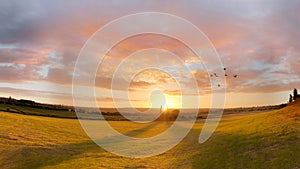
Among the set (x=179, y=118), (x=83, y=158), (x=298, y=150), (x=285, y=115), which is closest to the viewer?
(x=298, y=150)

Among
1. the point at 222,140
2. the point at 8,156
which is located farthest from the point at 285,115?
the point at 8,156

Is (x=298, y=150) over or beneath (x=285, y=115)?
beneath

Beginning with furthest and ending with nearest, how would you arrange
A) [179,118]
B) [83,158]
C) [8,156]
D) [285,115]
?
1. [179,118]
2. [285,115]
3. [8,156]
4. [83,158]

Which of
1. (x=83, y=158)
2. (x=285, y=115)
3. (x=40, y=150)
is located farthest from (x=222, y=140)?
(x=40, y=150)

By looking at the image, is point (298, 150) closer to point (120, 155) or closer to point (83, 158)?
point (120, 155)

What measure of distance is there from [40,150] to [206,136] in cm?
2802

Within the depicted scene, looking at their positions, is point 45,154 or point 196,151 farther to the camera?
point 45,154

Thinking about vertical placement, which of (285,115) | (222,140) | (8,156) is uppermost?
(285,115)

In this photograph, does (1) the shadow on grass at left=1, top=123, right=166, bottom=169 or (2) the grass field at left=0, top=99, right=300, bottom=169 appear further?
(1) the shadow on grass at left=1, top=123, right=166, bottom=169

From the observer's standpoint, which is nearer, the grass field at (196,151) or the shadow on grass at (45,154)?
the grass field at (196,151)

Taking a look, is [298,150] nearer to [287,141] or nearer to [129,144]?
[287,141]

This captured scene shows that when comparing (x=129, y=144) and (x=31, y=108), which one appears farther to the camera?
(x=31, y=108)

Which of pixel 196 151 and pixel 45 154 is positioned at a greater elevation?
pixel 196 151

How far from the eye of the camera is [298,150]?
109ft
